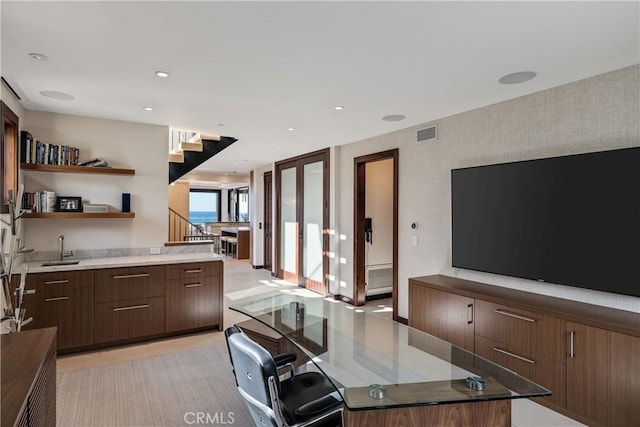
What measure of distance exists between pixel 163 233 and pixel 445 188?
11.6 ft

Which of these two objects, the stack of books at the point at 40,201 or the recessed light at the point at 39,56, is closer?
the recessed light at the point at 39,56

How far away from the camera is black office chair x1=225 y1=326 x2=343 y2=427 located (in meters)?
1.54

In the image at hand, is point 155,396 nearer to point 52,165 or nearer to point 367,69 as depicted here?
point 52,165

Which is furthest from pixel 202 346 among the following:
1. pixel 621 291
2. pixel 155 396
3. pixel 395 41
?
pixel 621 291

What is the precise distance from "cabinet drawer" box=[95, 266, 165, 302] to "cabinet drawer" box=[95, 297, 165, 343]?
66 millimetres

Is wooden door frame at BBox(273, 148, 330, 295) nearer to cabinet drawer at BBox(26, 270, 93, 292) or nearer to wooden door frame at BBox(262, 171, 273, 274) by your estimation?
wooden door frame at BBox(262, 171, 273, 274)

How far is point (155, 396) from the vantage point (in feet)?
8.95

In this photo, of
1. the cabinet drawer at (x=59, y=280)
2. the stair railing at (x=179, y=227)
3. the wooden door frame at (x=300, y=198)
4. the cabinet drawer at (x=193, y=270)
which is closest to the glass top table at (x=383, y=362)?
the cabinet drawer at (x=193, y=270)

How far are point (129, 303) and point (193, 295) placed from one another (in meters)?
0.66

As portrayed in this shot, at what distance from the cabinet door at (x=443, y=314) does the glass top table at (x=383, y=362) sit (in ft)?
2.87

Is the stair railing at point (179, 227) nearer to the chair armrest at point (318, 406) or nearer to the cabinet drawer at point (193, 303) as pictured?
the cabinet drawer at point (193, 303)

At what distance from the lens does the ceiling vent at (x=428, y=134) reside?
13.4 feet

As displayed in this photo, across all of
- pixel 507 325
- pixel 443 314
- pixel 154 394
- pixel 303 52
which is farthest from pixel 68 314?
pixel 507 325

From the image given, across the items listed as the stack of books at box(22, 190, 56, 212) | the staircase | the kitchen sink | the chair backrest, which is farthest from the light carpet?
the staircase
